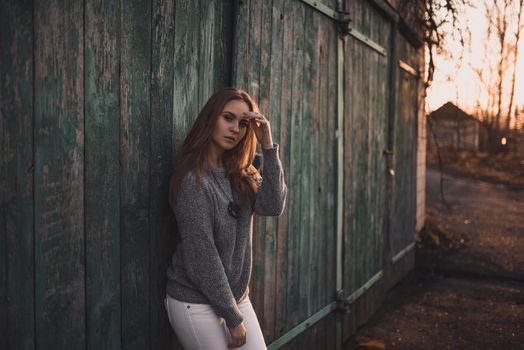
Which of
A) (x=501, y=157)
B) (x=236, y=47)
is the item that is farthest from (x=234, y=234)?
(x=501, y=157)

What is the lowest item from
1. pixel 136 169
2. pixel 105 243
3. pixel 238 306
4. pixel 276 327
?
pixel 276 327

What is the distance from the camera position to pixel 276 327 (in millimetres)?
3266

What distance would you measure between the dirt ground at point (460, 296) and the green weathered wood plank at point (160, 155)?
277 centimetres

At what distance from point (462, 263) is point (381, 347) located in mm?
3480

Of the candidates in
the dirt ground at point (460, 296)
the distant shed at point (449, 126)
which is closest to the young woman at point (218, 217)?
the dirt ground at point (460, 296)

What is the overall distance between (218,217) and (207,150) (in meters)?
0.31

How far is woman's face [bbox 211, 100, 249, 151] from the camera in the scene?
2.15 meters

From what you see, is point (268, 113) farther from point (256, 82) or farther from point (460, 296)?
point (460, 296)

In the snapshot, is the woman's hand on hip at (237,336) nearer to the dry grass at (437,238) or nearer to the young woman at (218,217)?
the young woman at (218,217)

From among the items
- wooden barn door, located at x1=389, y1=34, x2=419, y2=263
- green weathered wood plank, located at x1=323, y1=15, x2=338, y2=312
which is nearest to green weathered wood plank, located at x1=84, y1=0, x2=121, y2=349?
green weathered wood plank, located at x1=323, y1=15, x2=338, y2=312

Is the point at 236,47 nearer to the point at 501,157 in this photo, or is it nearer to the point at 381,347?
the point at 381,347

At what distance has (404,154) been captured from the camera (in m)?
6.69

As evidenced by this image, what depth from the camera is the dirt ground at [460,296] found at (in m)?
4.58

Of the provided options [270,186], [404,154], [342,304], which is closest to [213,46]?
[270,186]
